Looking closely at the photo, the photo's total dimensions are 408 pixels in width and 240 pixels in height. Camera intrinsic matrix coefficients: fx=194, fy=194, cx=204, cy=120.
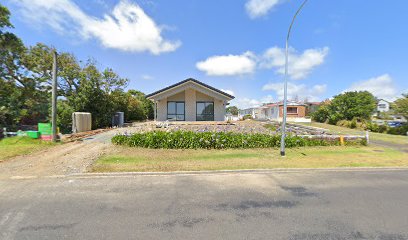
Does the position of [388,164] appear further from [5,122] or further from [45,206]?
[5,122]

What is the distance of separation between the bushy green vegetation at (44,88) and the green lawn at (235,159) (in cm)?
1029

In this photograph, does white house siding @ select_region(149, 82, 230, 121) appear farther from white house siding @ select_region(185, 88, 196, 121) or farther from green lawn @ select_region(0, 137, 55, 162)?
green lawn @ select_region(0, 137, 55, 162)

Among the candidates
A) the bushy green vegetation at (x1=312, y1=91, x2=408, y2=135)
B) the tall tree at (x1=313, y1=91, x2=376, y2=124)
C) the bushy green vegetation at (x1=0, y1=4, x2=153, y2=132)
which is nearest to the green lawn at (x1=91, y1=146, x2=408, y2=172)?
the bushy green vegetation at (x1=0, y1=4, x2=153, y2=132)

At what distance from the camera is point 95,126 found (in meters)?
18.5

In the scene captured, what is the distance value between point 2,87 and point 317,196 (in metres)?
29.7

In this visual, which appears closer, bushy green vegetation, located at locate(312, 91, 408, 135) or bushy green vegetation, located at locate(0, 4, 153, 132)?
bushy green vegetation, located at locate(0, 4, 153, 132)

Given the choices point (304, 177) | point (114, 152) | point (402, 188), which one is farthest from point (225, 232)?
point (114, 152)

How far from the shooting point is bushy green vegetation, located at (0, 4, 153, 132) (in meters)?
17.3

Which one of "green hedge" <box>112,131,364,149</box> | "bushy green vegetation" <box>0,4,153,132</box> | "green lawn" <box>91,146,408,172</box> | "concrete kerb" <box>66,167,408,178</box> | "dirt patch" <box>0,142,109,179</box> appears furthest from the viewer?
"bushy green vegetation" <box>0,4,153,132</box>

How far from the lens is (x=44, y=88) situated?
2425 cm

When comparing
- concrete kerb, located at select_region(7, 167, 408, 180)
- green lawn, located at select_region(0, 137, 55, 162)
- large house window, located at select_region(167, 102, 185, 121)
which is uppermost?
large house window, located at select_region(167, 102, 185, 121)

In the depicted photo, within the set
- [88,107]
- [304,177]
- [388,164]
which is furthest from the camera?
[88,107]

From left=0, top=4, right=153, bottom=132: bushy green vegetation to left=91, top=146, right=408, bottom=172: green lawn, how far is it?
33.8 ft

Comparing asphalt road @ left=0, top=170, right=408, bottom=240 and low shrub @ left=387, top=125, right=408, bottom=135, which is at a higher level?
low shrub @ left=387, top=125, right=408, bottom=135
